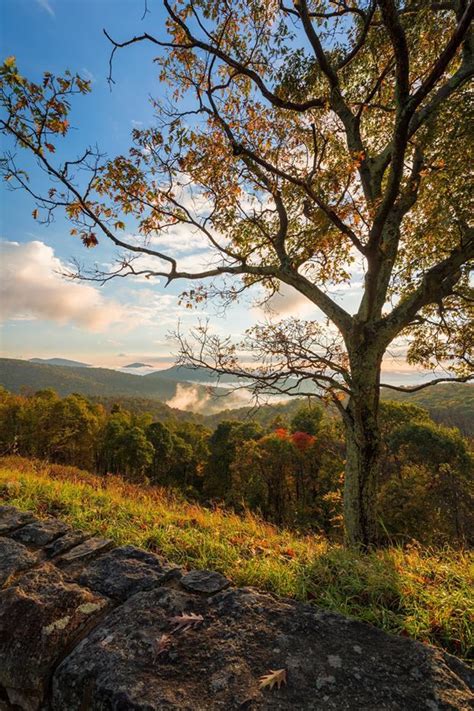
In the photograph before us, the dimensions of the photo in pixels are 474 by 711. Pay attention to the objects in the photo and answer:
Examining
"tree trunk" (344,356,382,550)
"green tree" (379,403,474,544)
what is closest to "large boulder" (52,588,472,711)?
"tree trunk" (344,356,382,550)

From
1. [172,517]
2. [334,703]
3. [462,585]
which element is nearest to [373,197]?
[462,585]

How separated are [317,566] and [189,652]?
1.41 meters

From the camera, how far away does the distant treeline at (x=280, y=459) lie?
19.7 meters

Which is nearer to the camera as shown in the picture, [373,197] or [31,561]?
[31,561]

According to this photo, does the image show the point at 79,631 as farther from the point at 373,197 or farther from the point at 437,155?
the point at 437,155

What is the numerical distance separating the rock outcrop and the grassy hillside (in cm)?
25

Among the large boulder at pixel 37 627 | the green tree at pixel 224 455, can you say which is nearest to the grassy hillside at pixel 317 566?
the large boulder at pixel 37 627

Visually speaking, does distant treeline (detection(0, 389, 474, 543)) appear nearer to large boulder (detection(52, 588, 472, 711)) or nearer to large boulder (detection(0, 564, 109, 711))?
large boulder (detection(0, 564, 109, 711))

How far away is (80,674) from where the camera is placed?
1976 millimetres

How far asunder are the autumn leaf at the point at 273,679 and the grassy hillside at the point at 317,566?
82 cm

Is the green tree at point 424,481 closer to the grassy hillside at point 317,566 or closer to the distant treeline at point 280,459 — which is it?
the distant treeline at point 280,459

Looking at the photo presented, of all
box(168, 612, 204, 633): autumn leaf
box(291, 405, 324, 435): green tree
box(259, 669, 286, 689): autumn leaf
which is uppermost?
box(259, 669, 286, 689): autumn leaf

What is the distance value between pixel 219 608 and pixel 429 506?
2134 centimetres

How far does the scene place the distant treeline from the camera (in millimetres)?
19656
